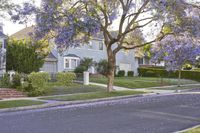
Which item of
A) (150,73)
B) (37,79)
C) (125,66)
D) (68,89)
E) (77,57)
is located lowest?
(68,89)

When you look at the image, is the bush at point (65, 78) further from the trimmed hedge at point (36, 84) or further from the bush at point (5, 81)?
the trimmed hedge at point (36, 84)

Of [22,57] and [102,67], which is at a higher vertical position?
[22,57]

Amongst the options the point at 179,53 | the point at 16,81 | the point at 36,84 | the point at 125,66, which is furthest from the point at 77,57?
the point at 179,53

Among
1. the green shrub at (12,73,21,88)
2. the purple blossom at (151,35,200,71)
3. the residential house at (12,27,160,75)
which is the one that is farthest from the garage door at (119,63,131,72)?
the purple blossom at (151,35,200,71)

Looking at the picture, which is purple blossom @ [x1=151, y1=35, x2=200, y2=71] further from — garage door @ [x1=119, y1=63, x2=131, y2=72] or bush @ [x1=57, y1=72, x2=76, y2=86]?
garage door @ [x1=119, y1=63, x2=131, y2=72]

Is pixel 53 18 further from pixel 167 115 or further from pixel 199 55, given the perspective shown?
pixel 199 55

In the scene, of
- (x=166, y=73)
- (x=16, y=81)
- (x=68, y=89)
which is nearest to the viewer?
(x=16, y=81)

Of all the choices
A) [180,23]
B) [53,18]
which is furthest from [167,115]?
[53,18]

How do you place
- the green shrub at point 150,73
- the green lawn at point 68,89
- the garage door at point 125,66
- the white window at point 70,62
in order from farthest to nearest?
1. the green shrub at point 150,73
2. the garage door at point 125,66
3. the white window at point 70,62
4. the green lawn at point 68,89

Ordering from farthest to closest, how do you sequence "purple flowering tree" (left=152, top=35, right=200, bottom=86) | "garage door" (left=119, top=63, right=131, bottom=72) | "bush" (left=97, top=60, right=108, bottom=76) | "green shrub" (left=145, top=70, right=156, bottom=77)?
"green shrub" (left=145, top=70, right=156, bottom=77) → "garage door" (left=119, top=63, right=131, bottom=72) → "bush" (left=97, top=60, right=108, bottom=76) → "purple flowering tree" (left=152, top=35, right=200, bottom=86)

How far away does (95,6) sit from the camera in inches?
1062

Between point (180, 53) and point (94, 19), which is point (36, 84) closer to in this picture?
point (94, 19)

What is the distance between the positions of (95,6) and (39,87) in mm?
8824

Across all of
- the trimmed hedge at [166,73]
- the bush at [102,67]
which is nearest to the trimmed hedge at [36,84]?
the bush at [102,67]
